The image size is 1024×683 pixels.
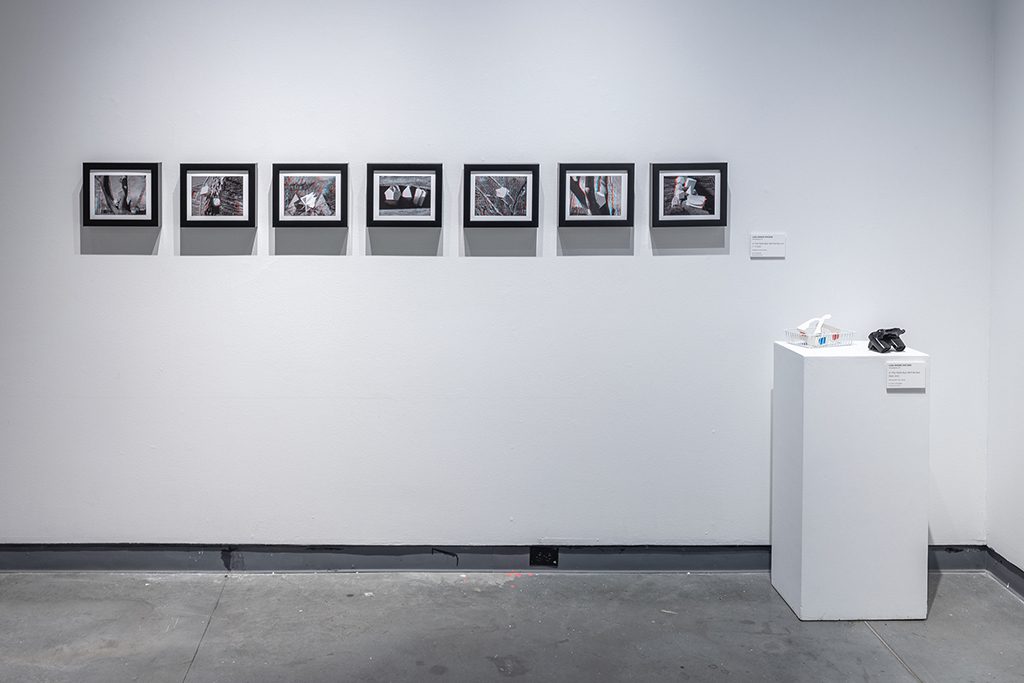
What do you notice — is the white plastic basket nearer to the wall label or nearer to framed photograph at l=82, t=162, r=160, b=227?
the wall label

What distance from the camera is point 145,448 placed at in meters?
3.63

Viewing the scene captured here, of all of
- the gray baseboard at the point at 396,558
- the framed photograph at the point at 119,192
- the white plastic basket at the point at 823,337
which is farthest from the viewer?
the gray baseboard at the point at 396,558

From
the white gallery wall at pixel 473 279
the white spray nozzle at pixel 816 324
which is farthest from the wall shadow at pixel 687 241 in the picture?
the white spray nozzle at pixel 816 324

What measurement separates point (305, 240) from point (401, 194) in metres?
0.42

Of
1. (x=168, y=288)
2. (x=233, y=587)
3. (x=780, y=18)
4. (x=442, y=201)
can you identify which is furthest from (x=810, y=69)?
(x=233, y=587)

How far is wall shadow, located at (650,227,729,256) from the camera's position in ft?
11.8

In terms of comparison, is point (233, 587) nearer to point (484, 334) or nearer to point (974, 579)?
point (484, 334)

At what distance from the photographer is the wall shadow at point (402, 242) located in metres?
3.58

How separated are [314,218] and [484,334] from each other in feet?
2.59

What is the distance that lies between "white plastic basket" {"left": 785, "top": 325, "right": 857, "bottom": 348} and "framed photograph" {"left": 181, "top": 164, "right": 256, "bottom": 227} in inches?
83.0

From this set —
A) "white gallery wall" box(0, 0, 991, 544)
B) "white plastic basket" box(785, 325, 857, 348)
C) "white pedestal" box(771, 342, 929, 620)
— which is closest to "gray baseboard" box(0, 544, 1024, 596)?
"white gallery wall" box(0, 0, 991, 544)

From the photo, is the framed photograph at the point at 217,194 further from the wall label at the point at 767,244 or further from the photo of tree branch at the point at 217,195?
the wall label at the point at 767,244

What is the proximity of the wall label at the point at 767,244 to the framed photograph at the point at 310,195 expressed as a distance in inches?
62.4

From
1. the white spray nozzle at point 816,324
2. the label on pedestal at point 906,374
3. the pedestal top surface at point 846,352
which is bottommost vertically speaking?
the label on pedestal at point 906,374
